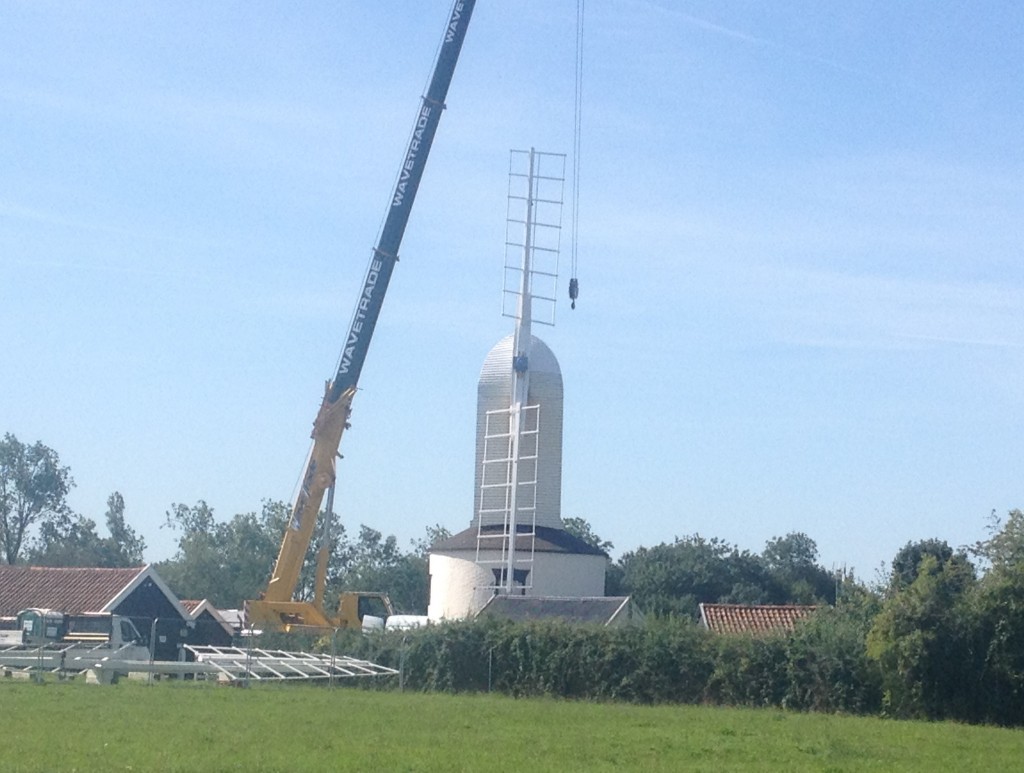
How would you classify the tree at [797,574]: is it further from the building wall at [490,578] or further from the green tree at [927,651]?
the green tree at [927,651]

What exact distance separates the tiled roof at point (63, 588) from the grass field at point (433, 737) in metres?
20.4

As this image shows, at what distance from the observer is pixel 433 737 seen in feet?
73.8

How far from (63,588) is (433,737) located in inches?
1389

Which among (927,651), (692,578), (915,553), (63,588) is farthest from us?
(692,578)

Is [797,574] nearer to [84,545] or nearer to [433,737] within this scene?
[84,545]

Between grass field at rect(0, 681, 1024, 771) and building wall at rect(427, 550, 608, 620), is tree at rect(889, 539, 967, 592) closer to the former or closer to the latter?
building wall at rect(427, 550, 608, 620)

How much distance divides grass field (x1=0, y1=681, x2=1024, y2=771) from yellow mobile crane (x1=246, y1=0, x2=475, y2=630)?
12.3 m

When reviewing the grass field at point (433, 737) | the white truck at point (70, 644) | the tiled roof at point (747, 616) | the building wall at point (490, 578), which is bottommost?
the grass field at point (433, 737)

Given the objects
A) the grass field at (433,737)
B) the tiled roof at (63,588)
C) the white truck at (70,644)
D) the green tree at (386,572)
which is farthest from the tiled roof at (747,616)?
the green tree at (386,572)

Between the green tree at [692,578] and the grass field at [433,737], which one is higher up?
the green tree at [692,578]

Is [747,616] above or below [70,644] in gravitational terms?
above

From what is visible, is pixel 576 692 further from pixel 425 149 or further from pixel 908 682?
pixel 425 149

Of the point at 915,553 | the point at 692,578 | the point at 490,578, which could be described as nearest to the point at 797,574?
the point at 692,578

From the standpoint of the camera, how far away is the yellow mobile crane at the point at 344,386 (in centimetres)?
4438
